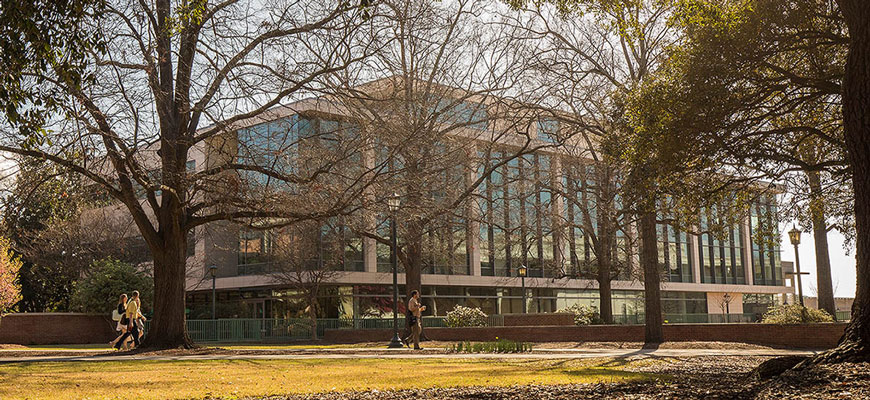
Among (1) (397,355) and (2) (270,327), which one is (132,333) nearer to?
(1) (397,355)

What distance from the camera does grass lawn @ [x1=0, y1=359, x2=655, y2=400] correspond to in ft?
34.7

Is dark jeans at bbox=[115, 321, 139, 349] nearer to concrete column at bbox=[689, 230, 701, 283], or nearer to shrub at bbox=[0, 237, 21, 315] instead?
shrub at bbox=[0, 237, 21, 315]

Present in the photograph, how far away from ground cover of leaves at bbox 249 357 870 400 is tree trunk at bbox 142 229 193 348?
1248 cm

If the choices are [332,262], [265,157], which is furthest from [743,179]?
[332,262]

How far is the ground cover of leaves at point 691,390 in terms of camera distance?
8.46 m

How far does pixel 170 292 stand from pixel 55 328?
48.8ft

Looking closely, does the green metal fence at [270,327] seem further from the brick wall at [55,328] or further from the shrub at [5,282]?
the shrub at [5,282]

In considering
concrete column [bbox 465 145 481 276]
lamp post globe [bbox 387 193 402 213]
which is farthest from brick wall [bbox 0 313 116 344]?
lamp post globe [bbox 387 193 402 213]

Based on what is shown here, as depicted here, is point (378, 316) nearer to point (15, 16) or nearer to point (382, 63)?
point (382, 63)

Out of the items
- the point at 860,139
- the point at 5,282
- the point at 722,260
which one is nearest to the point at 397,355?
the point at 860,139

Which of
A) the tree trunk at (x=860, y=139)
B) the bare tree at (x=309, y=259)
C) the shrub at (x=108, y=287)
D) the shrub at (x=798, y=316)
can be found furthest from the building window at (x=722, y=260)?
the tree trunk at (x=860, y=139)

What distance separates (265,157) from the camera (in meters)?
20.1

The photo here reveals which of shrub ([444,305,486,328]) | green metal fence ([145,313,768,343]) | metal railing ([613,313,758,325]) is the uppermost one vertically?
shrub ([444,305,486,328])

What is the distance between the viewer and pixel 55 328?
33.3m
